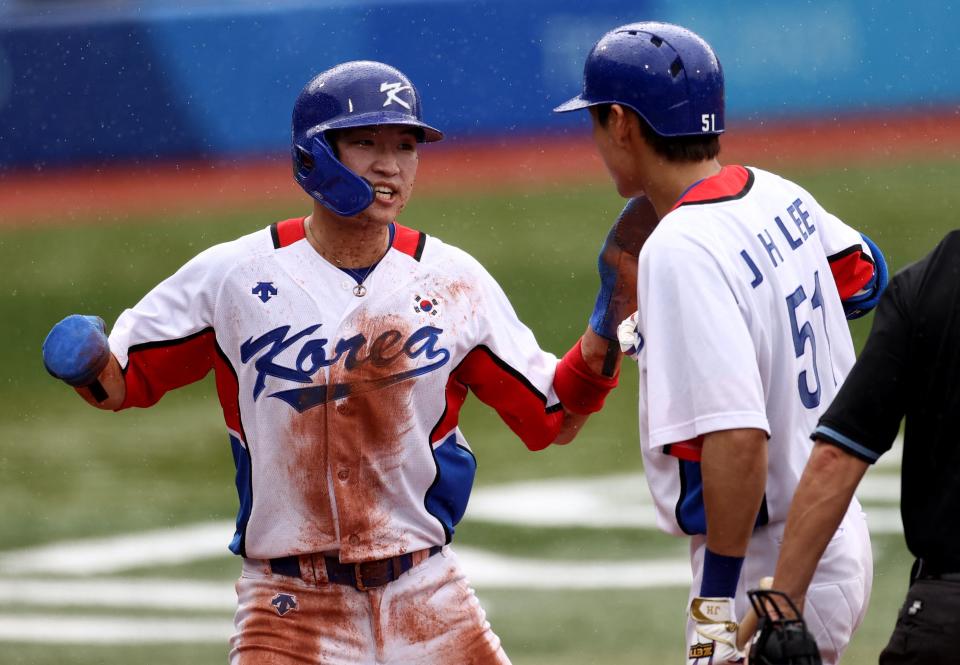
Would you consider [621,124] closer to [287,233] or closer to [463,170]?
[287,233]

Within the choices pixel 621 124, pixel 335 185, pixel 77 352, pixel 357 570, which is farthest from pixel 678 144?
pixel 77 352

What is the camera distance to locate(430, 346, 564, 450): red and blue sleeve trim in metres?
4.13

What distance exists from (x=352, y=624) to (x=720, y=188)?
1.47m

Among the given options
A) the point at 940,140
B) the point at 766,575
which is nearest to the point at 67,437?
the point at 766,575

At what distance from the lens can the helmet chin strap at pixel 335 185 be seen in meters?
3.98

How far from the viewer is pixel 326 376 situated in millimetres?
3967

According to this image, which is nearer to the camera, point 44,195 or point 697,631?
point 697,631

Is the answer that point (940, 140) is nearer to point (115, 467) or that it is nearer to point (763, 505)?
point (115, 467)

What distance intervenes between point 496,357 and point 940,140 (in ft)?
56.3

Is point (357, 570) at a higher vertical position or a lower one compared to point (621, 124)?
lower

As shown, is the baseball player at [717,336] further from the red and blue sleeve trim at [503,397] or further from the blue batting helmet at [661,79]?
the red and blue sleeve trim at [503,397]

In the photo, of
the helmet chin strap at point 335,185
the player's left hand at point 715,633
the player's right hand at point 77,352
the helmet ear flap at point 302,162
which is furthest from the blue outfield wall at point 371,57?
the player's left hand at point 715,633

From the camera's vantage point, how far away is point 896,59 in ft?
66.7

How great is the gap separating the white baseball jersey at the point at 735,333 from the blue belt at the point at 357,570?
744 mm
